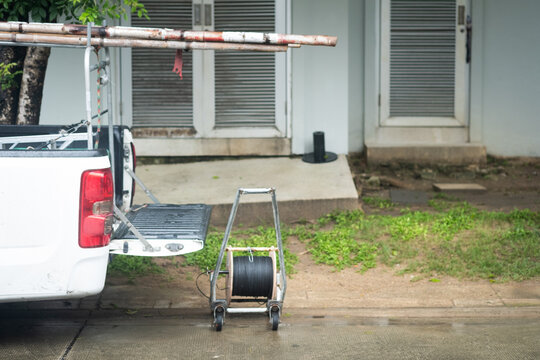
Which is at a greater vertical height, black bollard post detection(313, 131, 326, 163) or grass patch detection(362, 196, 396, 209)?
black bollard post detection(313, 131, 326, 163)

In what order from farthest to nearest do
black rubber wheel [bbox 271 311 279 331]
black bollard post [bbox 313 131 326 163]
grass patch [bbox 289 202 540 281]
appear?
black bollard post [bbox 313 131 326 163]
grass patch [bbox 289 202 540 281]
black rubber wheel [bbox 271 311 279 331]

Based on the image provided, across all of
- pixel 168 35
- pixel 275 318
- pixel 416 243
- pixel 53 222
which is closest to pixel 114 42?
pixel 168 35

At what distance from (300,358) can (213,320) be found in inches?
39.7

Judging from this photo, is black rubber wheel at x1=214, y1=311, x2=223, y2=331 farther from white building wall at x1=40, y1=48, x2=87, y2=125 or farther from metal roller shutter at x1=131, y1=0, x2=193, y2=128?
white building wall at x1=40, y1=48, x2=87, y2=125

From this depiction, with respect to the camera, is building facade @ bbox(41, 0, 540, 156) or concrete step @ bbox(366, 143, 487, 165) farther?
concrete step @ bbox(366, 143, 487, 165)

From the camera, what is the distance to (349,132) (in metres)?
11.2

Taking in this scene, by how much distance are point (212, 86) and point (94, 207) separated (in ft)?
18.5

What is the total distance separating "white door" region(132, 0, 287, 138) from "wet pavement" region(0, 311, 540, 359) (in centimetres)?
455

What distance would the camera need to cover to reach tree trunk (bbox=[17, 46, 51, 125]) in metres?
7.66

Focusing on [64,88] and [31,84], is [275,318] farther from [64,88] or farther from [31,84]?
[64,88]

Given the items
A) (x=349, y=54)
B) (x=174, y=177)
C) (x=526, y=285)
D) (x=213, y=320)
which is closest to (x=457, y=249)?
(x=526, y=285)

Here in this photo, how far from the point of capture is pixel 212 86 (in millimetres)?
10398

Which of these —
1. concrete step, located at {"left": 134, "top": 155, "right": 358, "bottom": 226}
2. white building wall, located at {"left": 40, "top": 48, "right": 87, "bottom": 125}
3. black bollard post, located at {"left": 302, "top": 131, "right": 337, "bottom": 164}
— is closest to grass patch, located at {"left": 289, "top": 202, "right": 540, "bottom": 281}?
concrete step, located at {"left": 134, "top": 155, "right": 358, "bottom": 226}

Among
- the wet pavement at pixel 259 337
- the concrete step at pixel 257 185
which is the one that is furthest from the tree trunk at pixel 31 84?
the wet pavement at pixel 259 337
